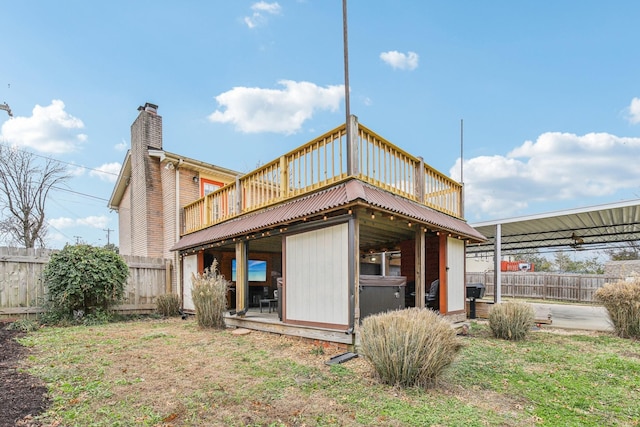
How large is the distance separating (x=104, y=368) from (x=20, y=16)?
11260mm

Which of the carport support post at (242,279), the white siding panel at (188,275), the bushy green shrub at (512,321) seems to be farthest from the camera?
the white siding panel at (188,275)

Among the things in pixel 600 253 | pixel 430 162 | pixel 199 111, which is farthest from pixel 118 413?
pixel 600 253

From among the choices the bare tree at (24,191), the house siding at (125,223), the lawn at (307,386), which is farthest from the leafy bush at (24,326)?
the bare tree at (24,191)

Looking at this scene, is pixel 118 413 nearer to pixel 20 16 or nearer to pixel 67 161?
pixel 20 16

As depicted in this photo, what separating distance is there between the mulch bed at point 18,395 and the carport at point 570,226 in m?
11.1

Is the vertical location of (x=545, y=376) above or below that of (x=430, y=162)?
below

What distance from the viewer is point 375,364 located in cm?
402

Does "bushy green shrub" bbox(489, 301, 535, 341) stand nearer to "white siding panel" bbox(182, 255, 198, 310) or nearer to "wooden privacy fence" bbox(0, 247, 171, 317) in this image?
"white siding panel" bbox(182, 255, 198, 310)

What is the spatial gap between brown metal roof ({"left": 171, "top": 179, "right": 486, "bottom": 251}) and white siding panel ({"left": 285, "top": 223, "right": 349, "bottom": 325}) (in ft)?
1.47

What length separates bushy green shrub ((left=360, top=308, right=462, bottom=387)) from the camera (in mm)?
3789

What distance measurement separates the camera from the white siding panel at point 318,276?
A: 5680mm

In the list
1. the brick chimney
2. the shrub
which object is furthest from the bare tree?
the shrub

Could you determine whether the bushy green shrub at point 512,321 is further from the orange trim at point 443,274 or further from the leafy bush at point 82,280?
the leafy bush at point 82,280

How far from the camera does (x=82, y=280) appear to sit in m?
8.59
